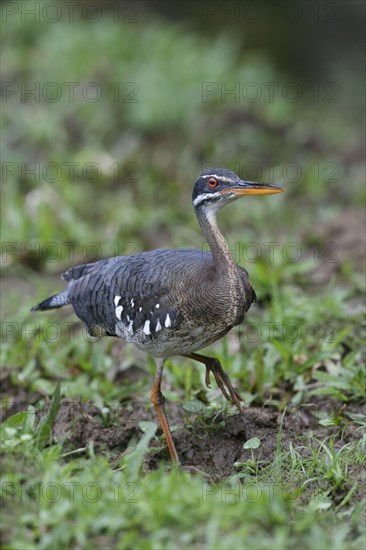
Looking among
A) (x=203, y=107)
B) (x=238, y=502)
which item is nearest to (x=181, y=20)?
(x=203, y=107)

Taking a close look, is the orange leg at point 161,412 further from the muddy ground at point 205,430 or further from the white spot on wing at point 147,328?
the white spot on wing at point 147,328

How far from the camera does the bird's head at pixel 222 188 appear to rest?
4.81 meters

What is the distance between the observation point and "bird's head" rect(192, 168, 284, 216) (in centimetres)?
481

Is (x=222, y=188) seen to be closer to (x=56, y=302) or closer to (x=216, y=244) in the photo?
(x=216, y=244)

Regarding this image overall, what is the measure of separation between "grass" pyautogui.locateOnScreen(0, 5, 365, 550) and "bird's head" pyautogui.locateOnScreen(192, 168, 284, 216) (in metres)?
1.32

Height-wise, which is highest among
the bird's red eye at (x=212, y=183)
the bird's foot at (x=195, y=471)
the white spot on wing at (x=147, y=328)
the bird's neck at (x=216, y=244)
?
the bird's red eye at (x=212, y=183)

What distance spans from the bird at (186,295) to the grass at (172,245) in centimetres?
51

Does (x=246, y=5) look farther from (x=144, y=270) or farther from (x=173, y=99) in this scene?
(x=144, y=270)

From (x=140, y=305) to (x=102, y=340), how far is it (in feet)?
5.49

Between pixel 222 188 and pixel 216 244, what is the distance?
34cm

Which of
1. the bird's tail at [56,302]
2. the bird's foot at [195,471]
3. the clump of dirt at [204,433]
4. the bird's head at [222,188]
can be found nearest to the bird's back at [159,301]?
the bird's tail at [56,302]

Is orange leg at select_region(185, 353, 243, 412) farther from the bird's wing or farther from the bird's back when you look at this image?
the bird's wing

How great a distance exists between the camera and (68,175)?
8836mm
